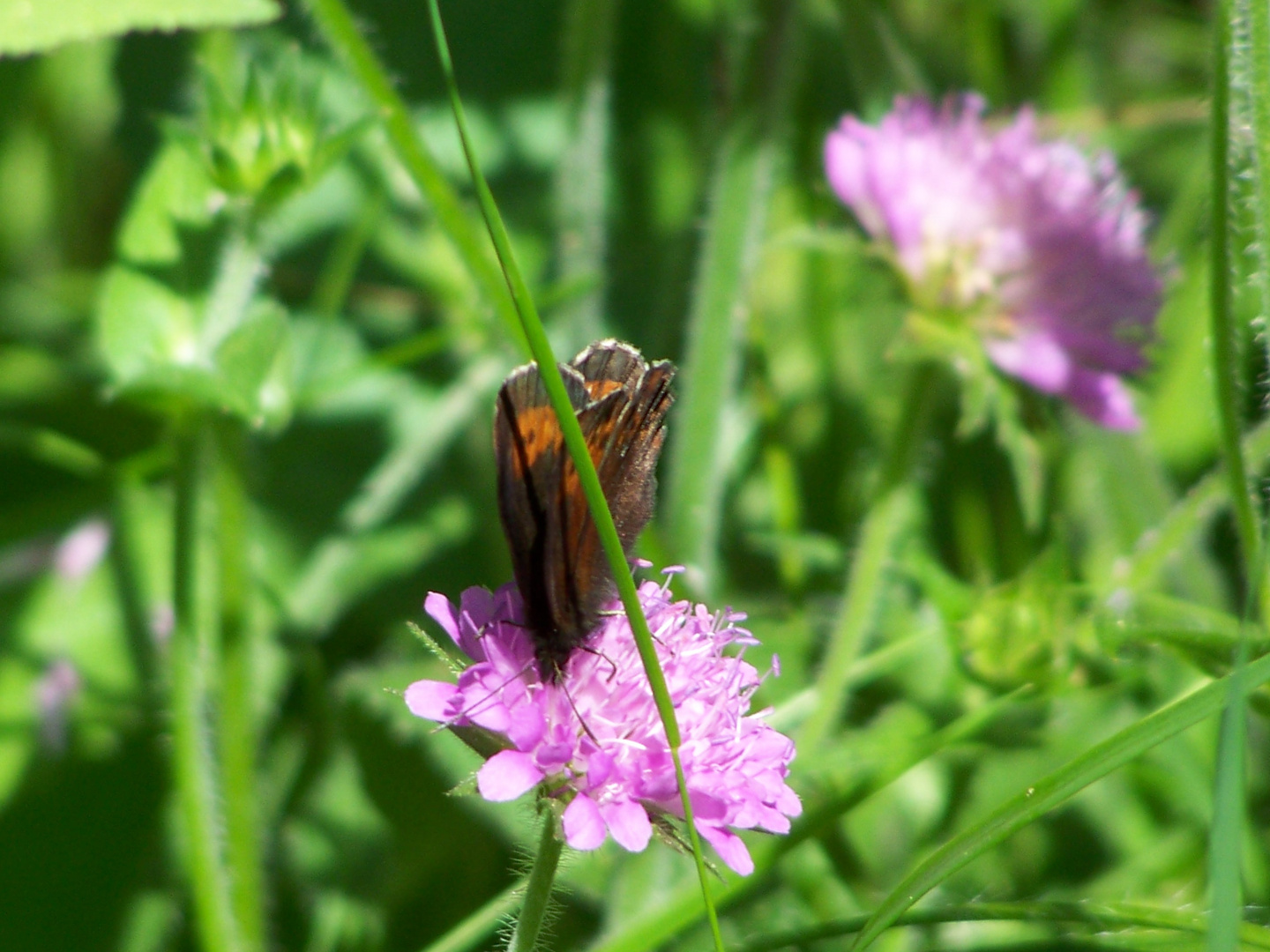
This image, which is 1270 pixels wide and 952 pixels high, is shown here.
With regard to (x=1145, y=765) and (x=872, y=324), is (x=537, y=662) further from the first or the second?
(x=872, y=324)

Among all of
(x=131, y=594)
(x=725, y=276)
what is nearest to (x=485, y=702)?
(x=725, y=276)

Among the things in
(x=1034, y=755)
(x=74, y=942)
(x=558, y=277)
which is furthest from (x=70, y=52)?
(x=1034, y=755)

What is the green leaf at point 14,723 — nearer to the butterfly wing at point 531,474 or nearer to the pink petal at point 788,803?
the butterfly wing at point 531,474

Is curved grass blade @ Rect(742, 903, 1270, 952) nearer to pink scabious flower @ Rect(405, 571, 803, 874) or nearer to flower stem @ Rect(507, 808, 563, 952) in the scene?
pink scabious flower @ Rect(405, 571, 803, 874)

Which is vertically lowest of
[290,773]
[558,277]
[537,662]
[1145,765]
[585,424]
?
[1145,765]

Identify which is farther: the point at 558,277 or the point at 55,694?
the point at 558,277

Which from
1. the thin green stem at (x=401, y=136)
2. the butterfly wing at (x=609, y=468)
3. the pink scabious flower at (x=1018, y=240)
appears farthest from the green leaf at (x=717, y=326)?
the butterfly wing at (x=609, y=468)

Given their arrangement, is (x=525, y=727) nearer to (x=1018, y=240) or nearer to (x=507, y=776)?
(x=507, y=776)
